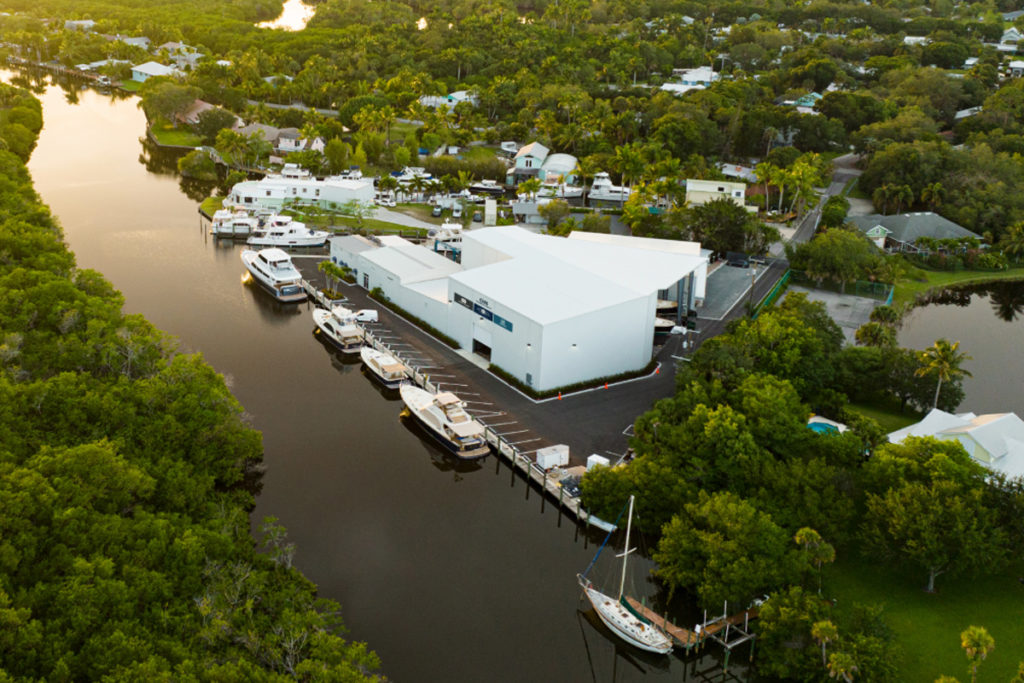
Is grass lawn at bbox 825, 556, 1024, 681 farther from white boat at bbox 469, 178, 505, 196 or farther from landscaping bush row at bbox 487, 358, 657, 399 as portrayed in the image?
white boat at bbox 469, 178, 505, 196

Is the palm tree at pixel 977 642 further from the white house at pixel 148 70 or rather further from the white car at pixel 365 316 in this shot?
the white house at pixel 148 70

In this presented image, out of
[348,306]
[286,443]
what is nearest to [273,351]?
[348,306]

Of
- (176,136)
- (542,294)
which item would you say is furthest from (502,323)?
(176,136)

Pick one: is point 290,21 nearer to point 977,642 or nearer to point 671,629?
point 671,629

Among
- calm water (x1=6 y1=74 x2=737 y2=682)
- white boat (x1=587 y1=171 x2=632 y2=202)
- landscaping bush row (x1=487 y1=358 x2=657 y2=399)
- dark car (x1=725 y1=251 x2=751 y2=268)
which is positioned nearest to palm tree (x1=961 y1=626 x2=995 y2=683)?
calm water (x1=6 y1=74 x2=737 y2=682)

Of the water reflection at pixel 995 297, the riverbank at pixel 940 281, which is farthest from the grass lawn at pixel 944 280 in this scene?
the water reflection at pixel 995 297
